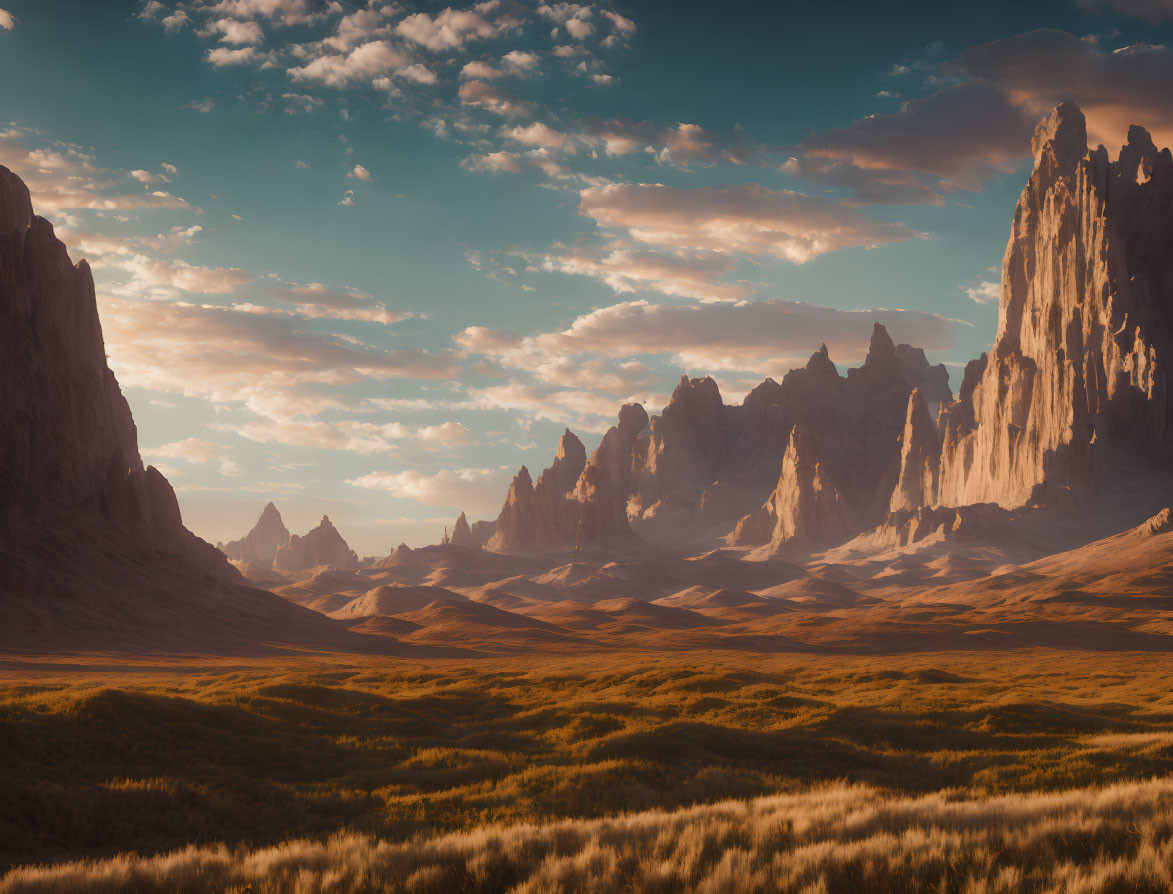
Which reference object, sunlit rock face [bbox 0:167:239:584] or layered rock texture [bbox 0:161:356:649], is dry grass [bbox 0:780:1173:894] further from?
sunlit rock face [bbox 0:167:239:584]

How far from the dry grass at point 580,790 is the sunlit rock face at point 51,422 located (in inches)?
2896

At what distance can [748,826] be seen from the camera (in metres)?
12.1

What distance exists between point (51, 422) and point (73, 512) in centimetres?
1321

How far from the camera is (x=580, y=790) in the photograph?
19.3 metres

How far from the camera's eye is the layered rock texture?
92.1 m

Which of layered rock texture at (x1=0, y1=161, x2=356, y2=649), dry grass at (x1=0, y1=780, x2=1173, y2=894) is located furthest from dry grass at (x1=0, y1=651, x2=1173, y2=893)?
layered rock texture at (x1=0, y1=161, x2=356, y2=649)

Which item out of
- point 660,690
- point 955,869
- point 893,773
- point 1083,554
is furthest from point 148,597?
point 1083,554

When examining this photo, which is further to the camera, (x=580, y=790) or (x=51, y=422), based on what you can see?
(x=51, y=422)

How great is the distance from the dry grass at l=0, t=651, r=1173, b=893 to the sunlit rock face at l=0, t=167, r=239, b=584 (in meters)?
73.6

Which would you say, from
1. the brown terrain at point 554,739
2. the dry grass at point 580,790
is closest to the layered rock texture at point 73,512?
the brown terrain at point 554,739

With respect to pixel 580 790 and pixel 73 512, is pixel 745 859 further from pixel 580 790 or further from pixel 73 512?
pixel 73 512

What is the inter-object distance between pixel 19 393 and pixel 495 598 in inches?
4491

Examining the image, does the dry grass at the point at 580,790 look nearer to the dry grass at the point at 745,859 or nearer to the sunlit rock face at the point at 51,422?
the dry grass at the point at 745,859

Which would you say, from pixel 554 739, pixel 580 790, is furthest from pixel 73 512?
pixel 580 790
